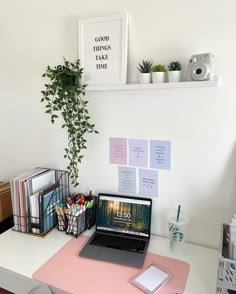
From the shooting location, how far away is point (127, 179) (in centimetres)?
147

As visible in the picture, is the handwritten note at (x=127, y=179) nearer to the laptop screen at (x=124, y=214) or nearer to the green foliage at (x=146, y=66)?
the laptop screen at (x=124, y=214)

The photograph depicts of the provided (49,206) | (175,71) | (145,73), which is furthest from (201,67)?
(49,206)

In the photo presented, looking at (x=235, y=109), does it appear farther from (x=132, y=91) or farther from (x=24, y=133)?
(x=24, y=133)

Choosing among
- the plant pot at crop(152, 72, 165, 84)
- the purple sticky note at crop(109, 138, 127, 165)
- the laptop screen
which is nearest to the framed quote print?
the plant pot at crop(152, 72, 165, 84)

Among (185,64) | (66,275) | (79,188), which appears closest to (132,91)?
(185,64)

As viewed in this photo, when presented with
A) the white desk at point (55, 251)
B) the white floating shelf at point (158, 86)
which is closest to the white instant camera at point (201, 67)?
the white floating shelf at point (158, 86)

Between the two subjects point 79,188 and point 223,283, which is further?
point 79,188

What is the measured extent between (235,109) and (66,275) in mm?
1090

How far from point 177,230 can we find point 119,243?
0.32 meters

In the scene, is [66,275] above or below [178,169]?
below

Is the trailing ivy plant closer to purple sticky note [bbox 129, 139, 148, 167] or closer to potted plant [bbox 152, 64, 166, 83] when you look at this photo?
purple sticky note [bbox 129, 139, 148, 167]

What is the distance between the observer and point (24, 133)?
1740 millimetres

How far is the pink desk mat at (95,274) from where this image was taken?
1043 millimetres

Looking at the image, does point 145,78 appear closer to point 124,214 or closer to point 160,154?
point 160,154
